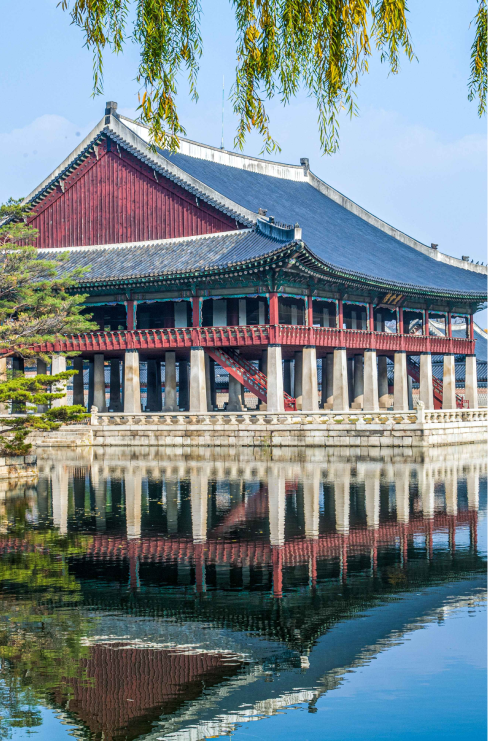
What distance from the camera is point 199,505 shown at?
26344mm

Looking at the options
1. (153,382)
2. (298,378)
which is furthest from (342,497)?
(153,382)

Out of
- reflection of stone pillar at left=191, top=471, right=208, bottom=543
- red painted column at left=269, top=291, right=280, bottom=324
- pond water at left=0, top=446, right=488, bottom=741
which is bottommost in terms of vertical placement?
pond water at left=0, top=446, right=488, bottom=741

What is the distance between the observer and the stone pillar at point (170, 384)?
5797 cm

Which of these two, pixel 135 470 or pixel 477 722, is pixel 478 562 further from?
pixel 135 470

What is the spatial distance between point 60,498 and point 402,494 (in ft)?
31.5

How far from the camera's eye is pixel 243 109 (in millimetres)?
13188

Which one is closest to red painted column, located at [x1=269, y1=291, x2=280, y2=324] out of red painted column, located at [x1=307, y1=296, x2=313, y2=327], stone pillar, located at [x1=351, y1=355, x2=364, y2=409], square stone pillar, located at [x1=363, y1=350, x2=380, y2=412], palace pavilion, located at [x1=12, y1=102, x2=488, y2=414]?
palace pavilion, located at [x1=12, y1=102, x2=488, y2=414]

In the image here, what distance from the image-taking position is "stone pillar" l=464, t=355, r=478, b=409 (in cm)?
6900

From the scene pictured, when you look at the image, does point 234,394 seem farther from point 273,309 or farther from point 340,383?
point 273,309

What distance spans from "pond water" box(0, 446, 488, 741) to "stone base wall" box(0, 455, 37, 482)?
22.1ft

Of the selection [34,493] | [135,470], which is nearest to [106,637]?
[34,493]

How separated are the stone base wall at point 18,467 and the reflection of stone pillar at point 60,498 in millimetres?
843

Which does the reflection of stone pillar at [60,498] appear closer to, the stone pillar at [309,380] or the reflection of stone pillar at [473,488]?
the reflection of stone pillar at [473,488]

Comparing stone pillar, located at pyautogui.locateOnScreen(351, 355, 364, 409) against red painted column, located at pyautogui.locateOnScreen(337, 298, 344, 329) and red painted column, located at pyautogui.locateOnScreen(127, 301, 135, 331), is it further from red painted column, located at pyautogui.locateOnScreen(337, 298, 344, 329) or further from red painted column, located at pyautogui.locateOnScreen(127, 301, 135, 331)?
red painted column, located at pyautogui.locateOnScreen(127, 301, 135, 331)
